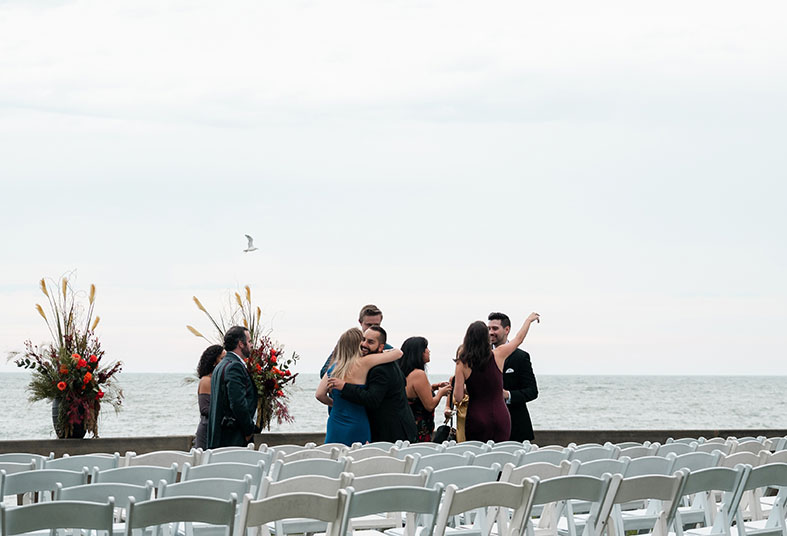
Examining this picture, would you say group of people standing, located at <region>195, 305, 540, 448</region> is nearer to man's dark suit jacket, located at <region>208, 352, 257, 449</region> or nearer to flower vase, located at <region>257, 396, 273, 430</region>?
man's dark suit jacket, located at <region>208, 352, 257, 449</region>

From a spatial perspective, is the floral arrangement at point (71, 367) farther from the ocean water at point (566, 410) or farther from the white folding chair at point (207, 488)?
the ocean water at point (566, 410)

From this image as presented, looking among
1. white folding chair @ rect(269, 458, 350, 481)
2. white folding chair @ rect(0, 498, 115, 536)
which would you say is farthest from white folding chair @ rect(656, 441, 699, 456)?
white folding chair @ rect(0, 498, 115, 536)

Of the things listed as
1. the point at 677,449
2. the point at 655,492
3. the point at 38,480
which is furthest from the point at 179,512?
the point at 677,449

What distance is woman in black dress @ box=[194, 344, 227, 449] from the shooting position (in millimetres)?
7402

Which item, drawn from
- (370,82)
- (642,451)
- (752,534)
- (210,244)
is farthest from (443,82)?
(210,244)

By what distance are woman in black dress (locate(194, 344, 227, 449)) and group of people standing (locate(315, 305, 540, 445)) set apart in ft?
2.84

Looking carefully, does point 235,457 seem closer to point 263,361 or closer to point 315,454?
point 315,454

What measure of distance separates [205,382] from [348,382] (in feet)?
4.93

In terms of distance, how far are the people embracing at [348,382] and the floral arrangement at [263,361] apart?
1.95 metres

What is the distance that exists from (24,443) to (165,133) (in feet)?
26.4

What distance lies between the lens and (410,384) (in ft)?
23.2

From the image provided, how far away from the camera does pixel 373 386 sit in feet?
21.2

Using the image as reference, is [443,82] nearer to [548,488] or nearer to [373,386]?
[373,386]

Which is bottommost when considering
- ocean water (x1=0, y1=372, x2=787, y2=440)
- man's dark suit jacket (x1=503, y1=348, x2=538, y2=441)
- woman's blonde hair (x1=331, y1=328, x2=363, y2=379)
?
ocean water (x1=0, y1=372, x2=787, y2=440)
